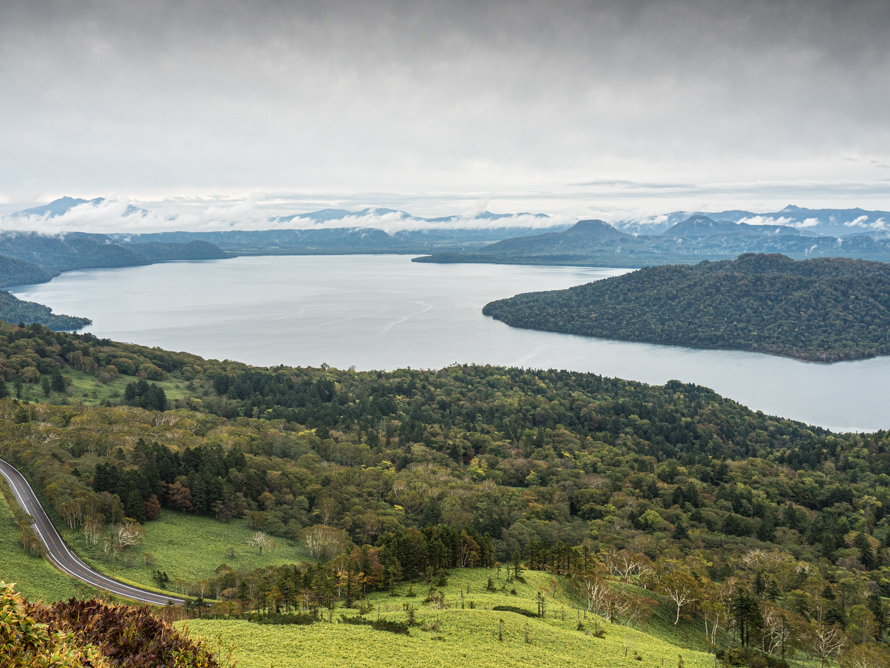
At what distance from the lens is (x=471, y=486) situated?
54312 mm

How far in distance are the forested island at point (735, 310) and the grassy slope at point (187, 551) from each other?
452ft

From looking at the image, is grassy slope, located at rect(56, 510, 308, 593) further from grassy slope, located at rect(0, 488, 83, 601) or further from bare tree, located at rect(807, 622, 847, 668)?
bare tree, located at rect(807, 622, 847, 668)

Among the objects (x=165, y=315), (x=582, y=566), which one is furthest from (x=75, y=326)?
(x=582, y=566)

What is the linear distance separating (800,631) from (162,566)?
33292 millimetres

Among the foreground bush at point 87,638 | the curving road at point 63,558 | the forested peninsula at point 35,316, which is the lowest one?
the curving road at point 63,558

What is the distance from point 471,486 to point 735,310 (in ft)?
466

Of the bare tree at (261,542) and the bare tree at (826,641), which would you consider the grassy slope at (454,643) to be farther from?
the bare tree at (261,542)

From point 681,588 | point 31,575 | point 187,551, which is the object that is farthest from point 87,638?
point 187,551

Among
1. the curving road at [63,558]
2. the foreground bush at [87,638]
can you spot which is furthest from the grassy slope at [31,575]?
the foreground bush at [87,638]

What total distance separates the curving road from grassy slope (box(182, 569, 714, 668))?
797cm

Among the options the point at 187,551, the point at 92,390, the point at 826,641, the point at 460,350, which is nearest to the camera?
the point at 826,641

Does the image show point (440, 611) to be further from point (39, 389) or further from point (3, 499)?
point (39, 389)

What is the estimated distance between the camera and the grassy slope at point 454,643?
18375 mm

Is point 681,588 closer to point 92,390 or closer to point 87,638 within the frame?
point 87,638
